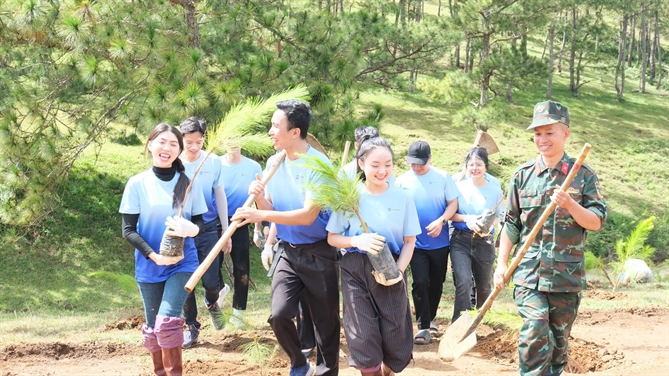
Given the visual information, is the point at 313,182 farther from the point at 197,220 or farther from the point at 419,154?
the point at 419,154

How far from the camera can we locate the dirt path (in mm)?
5770

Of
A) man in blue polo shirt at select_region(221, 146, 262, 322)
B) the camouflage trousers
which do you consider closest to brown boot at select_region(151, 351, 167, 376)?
man in blue polo shirt at select_region(221, 146, 262, 322)

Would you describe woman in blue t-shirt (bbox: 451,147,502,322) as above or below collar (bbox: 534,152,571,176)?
below

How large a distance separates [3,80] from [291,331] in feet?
25.6

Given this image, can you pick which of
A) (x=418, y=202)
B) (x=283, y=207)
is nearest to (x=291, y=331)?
(x=283, y=207)

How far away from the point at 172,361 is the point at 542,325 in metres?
2.34

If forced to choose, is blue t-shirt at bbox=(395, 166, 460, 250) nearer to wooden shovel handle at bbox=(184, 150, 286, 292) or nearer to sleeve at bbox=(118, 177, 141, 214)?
wooden shovel handle at bbox=(184, 150, 286, 292)

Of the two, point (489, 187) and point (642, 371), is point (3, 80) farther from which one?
point (642, 371)

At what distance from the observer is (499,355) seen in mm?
6410

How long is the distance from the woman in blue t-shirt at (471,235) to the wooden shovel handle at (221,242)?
2432 millimetres

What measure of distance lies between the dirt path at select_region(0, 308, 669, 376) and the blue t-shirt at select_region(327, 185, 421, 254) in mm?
1250

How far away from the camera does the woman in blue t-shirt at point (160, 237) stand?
481 cm

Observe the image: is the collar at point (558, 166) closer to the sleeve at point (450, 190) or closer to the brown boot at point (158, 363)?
the sleeve at point (450, 190)

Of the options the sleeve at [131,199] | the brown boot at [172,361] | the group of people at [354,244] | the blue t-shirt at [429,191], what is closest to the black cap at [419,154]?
the blue t-shirt at [429,191]
